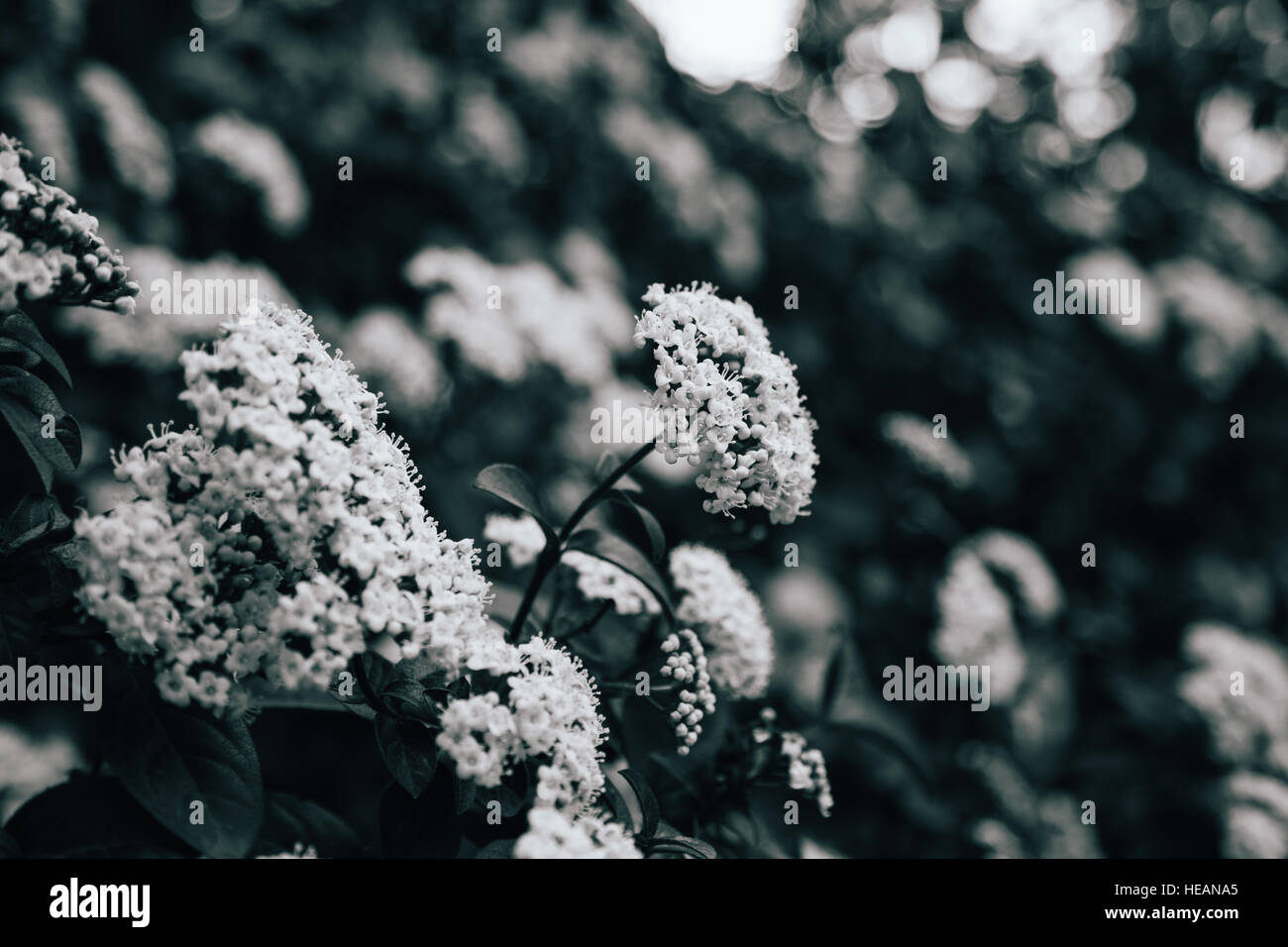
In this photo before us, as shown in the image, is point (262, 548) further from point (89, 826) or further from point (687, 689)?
point (687, 689)

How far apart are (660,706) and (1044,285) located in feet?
13.2

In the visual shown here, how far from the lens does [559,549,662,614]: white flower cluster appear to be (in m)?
1.84

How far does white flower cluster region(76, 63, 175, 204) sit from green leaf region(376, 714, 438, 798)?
8.65ft

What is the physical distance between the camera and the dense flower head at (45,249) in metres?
1.27

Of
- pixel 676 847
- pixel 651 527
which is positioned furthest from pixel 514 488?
pixel 676 847

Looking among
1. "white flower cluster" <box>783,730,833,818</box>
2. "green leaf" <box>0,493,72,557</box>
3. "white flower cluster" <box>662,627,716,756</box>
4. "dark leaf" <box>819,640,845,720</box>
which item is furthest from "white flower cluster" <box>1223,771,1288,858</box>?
"green leaf" <box>0,493,72,557</box>

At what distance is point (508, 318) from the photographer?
3469 mm

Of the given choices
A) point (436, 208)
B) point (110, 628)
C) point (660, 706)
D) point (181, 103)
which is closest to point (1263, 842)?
point (660, 706)

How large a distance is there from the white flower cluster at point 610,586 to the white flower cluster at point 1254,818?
2558 millimetres

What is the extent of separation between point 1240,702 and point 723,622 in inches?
111

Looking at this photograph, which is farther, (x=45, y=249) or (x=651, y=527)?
(x=651, y=527)

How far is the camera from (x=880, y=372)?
15.4ft

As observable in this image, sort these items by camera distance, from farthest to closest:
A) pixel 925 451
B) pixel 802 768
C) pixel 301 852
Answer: pixel 925 451, pixel 802 768, pixel 301 852

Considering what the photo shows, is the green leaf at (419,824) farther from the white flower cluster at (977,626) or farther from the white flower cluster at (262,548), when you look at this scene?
the white flower cluster at (977,626)
